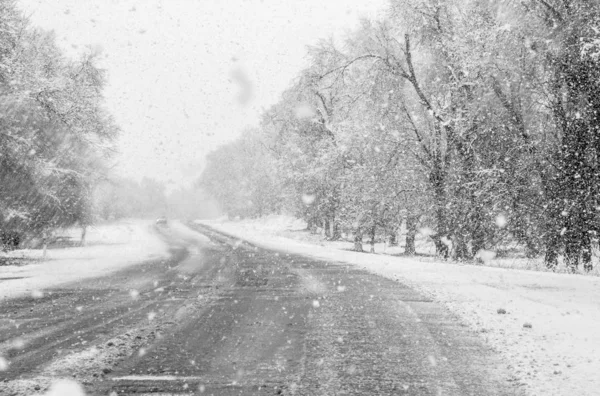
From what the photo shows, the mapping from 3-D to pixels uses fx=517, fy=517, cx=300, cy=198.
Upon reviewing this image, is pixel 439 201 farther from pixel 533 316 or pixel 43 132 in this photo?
pixel 43 132

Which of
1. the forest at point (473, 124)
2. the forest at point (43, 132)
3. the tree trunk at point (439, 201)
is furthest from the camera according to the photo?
the tree trunk at point (439, 201)

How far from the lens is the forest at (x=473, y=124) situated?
14.5 m

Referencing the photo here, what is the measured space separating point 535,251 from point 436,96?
314 inches

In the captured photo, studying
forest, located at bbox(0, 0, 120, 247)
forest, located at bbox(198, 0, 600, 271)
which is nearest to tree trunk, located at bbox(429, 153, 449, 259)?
forest, located at bbox(198, 0, 600, 271)

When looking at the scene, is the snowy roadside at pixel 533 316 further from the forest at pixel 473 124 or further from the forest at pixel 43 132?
the forest at pixel 43 132

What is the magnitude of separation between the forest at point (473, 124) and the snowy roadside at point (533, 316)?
8.37ft

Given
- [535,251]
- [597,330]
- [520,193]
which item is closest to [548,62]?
[520,193]

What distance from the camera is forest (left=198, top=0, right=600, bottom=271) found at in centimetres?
1448

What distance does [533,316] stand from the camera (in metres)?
8.54

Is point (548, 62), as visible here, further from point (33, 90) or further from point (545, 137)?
point (33, 90)

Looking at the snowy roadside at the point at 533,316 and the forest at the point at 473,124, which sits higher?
the forest at the point at 473,124

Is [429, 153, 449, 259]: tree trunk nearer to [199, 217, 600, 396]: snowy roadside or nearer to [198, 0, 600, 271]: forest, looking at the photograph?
[198, 0, 600, 271]: forest

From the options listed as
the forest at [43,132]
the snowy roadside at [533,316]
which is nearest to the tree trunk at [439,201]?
the snowy roadside at [533,316]

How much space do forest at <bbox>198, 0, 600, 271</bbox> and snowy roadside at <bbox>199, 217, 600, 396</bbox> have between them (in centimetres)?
255
